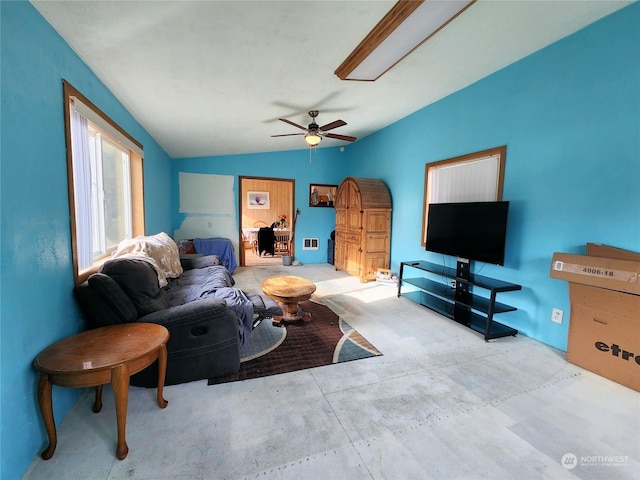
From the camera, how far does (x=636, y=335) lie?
1936mm

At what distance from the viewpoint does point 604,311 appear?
209cm

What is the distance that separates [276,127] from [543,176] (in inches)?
137

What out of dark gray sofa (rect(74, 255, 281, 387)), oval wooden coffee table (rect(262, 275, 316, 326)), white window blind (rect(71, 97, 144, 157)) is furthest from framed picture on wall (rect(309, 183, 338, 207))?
dark gray sofa (rect(74, 255, 281, 387))

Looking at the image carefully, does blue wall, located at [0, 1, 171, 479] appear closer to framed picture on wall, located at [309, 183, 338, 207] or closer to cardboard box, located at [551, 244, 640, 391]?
cardboard box, located at [551, 244, 640, 391]

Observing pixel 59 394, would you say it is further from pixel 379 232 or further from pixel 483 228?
pixel 379 232

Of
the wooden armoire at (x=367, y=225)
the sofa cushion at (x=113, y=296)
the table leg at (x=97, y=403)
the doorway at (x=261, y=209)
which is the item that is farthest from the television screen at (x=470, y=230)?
the doorway at (x=261, y=209)

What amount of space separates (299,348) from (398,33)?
269cm

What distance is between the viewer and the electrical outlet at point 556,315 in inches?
98.7

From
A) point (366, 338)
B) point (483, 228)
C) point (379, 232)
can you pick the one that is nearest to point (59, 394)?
point (366, 338)

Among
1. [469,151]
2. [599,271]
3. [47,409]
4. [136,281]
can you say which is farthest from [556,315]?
[47,409]

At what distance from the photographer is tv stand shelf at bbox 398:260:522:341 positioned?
2682 millimetres

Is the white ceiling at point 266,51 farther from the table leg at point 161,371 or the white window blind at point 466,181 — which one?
the table leg at point 161,371

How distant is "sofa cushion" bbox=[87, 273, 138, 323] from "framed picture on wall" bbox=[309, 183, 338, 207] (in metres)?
4.98

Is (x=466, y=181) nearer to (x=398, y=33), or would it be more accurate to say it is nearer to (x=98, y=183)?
(x=398, y=33)
